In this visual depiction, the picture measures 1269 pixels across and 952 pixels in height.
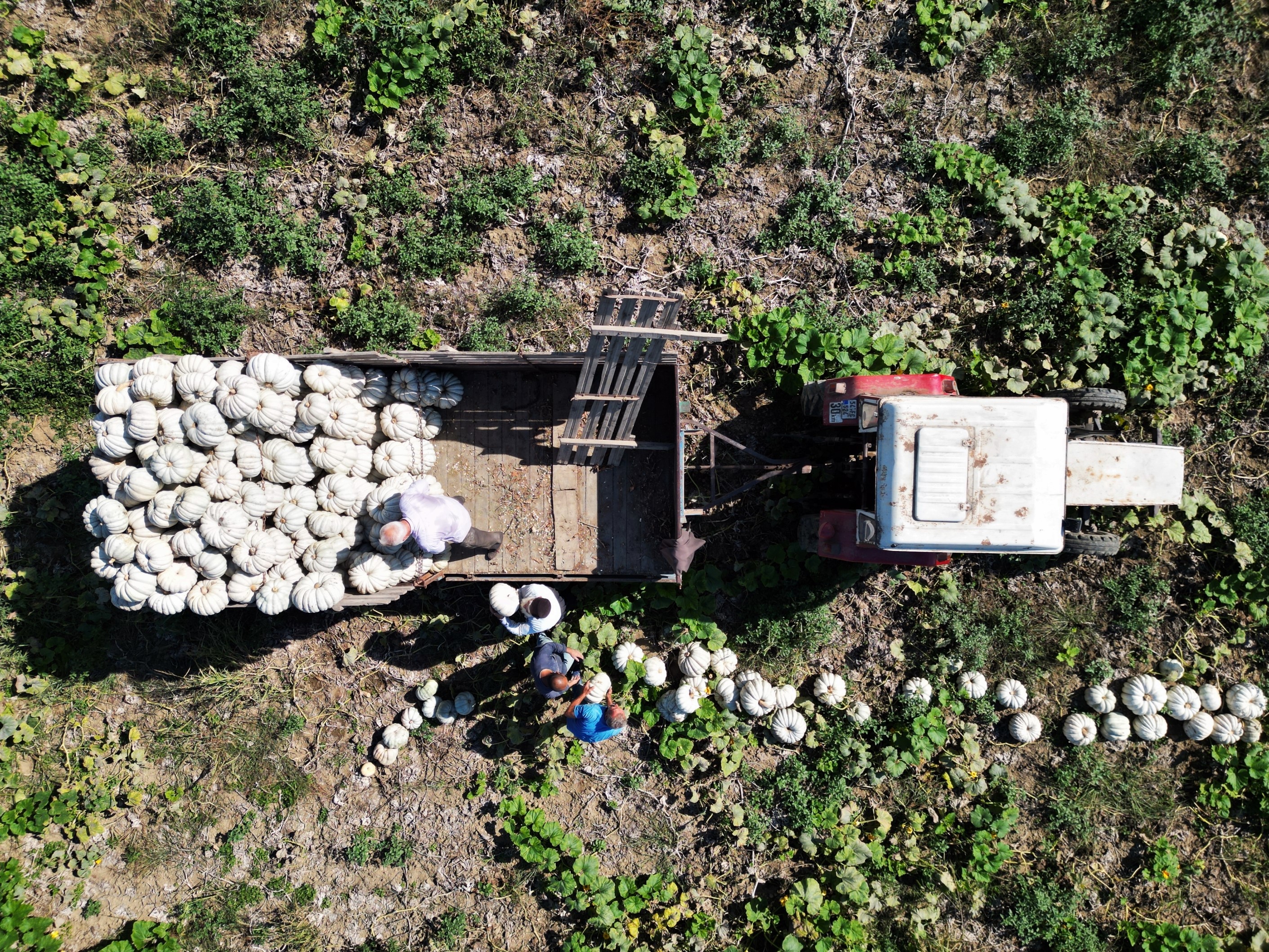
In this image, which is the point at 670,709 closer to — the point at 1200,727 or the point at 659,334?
the point at 659,334

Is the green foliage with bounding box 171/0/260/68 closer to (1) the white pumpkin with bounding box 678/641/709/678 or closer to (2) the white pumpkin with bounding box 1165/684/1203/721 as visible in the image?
(1) the white pumpkin with bounding box 678/641/709/678

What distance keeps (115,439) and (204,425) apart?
0.84 metres

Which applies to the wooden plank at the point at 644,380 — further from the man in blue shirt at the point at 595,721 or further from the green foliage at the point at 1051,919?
the green foliage at the point at 1051,919

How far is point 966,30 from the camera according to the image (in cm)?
773

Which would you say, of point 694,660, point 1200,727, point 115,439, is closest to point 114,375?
point 115,439

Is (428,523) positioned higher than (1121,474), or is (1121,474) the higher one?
(1121,474)

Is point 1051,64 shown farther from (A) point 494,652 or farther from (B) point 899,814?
(A) point 494,652

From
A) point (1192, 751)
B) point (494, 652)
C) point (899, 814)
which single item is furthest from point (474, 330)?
point (1192, 751)

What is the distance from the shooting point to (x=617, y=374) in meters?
6.24

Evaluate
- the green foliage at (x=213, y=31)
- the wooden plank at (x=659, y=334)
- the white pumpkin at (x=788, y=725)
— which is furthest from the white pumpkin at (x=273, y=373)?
the white pumpkin at (x=788, y=725)

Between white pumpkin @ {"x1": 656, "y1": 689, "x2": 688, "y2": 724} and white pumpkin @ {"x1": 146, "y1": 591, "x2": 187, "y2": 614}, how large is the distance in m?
4.51

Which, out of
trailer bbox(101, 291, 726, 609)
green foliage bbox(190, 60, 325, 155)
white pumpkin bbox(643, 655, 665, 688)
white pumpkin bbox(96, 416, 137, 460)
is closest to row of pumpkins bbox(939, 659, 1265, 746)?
white pumpkin bbox(643, 655, 665, 688)

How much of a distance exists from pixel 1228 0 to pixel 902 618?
→ 7484 mm

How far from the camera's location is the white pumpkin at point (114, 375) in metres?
6.41
